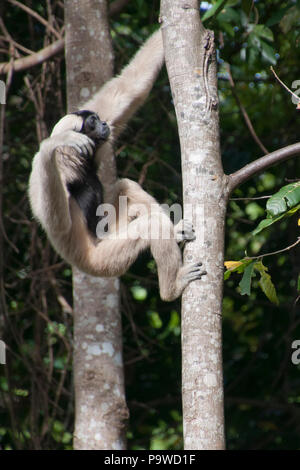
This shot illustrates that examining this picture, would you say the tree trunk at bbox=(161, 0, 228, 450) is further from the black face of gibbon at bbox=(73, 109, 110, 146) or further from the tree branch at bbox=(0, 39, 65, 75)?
the tree branch at bbox=(0, 39, 65, 75)

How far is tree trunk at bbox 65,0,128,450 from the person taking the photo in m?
4.46

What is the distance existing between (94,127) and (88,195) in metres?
0.52

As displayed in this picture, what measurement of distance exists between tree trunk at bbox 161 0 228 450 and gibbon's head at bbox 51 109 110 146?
1.33m

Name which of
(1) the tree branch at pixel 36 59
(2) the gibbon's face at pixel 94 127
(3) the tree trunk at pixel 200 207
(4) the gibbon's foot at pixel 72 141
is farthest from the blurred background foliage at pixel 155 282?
(3) the tree trunk at pixel 200 207

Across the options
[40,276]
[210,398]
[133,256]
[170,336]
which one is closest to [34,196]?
[133,256]

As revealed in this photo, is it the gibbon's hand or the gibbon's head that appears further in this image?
the gibbon's head

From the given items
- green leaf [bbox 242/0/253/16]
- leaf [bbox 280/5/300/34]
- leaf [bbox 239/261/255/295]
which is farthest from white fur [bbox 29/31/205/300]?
leaf [bbox 280/5/300/34]

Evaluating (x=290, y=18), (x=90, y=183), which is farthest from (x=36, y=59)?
(x=290, y=18)

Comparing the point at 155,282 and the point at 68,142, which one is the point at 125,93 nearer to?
the point at 68,142

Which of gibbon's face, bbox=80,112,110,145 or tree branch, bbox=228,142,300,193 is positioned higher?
gibbon's face, bbox=80,112,110,145

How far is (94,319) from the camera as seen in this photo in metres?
4.61

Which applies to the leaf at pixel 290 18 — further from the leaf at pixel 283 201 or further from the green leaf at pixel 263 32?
the leaf at pixel 283 201

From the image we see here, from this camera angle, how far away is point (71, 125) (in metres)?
4.21

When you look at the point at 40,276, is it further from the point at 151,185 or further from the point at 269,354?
the point at 269,354
